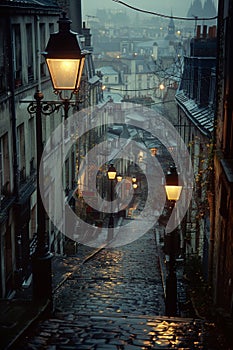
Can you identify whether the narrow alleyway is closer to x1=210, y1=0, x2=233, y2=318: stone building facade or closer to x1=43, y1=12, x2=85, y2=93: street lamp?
x1=210, y1=0, x2=233, y2=318: stone building facade

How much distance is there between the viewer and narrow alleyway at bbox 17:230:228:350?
6.60 metres

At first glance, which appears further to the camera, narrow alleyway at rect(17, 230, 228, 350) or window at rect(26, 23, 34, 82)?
window at rect(26, 23, 34, 82)

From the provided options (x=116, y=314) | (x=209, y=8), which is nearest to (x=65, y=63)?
(x=116, y=314)

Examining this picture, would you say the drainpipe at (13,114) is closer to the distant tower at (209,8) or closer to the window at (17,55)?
the window at (17,55)

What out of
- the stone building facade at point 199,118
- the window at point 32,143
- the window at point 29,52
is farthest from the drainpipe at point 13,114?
the stone building facade at point 199,118

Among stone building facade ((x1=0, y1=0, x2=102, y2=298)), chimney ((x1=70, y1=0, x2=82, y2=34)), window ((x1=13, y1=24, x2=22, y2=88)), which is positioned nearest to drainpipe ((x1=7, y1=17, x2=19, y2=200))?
stone building facade ((x1=0, y1=0, x2=102, y2=298))

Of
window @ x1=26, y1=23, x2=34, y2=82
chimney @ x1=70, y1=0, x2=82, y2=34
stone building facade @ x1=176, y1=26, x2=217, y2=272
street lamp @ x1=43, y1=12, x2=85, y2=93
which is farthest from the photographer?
chimney @ x1=70, y1=0, x2=82, y2=34

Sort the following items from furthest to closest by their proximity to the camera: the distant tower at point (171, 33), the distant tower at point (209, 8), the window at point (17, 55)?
1. the distant tower at point (209, 8)
2. the distant tower at point (171, 33)
3. the window at point (17, 55)

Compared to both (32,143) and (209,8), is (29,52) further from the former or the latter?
(209,8)

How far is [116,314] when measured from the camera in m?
8.91

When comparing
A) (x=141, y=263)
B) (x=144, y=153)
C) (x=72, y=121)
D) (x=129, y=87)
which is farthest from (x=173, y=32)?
(x=141, y=263)

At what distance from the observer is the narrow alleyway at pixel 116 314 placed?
660cm

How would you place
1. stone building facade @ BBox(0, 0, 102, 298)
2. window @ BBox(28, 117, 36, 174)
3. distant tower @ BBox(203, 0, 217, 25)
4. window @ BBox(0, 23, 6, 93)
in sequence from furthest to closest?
distant tower @ BBox(203, 0, 217, 25) < window @ BBox(28, 117, 36, 174) < stone building facade @ BBox(0, 0, 102, 298) < window @ BBox(0, 23, 6, 93)

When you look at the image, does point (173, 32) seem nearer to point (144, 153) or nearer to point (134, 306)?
point (144, 153)
